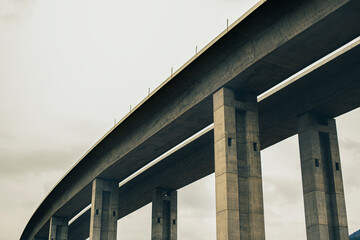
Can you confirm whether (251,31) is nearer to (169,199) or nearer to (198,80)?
(198,80)

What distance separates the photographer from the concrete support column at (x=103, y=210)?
1981 inches

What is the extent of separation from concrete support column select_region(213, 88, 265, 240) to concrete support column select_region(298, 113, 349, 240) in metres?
6.61

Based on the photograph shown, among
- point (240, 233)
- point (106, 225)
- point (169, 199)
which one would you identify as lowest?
point (240, 233)

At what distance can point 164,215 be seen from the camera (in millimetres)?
57344

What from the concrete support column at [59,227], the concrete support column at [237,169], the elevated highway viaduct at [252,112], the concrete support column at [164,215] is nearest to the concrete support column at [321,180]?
the elevated highway viaduct at [252,112]

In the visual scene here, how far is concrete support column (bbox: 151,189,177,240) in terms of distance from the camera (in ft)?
184

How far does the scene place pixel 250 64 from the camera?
28.3 meters

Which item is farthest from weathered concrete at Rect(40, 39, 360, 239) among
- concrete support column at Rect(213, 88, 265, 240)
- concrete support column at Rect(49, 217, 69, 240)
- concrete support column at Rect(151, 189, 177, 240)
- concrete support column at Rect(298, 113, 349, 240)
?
concrete support column at Rect(49, 217, 69, 240)

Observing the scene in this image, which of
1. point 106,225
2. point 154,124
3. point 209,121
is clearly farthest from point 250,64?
point 106,225

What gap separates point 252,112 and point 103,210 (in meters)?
27.1

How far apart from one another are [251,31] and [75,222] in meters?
61.2

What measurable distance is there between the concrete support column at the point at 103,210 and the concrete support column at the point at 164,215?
20.1ft

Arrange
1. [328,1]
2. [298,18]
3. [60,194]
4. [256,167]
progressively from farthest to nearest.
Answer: [60,194]
[256,167]
[298,18]
[328,1]

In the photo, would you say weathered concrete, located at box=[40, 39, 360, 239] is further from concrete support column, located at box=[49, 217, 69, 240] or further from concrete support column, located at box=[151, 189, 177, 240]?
concrete support column, located at box=[49, 217, 69, 240]
